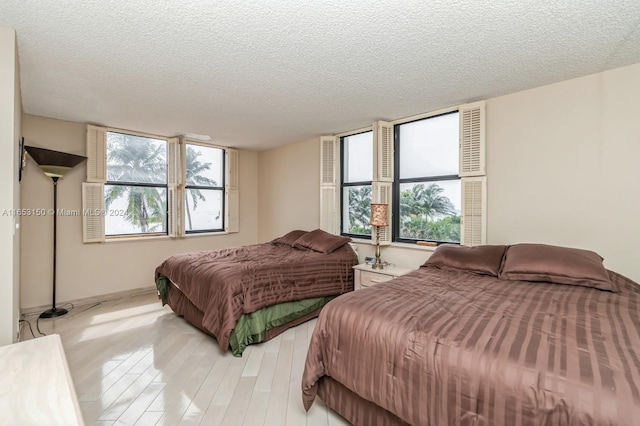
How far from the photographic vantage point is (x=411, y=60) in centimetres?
222

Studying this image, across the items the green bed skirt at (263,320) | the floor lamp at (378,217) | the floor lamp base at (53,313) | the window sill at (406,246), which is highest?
the floor lamp at (378,217)

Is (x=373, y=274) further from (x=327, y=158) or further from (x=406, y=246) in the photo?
(x=327, y=158)

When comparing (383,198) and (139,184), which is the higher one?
(139,184)

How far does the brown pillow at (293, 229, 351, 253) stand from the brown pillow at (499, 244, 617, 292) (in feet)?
6.25

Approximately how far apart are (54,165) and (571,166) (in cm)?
544

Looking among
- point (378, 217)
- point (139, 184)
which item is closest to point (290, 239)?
point (378, 217)

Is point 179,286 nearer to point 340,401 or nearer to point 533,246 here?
point 340,401

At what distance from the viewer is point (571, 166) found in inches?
100

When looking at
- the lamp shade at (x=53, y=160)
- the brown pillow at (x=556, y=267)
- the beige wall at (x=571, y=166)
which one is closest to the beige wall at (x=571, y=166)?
the beige wall at (x=571, y=166)

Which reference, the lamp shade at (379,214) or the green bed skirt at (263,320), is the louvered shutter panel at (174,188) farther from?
the lamp shade at (379,214)

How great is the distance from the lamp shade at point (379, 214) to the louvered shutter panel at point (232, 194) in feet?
9.63

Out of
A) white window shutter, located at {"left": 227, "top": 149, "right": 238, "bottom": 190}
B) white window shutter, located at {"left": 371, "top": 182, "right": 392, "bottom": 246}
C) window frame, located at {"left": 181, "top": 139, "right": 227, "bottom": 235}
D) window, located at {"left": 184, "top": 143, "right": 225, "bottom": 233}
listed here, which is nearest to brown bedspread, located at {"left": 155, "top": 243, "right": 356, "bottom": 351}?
A: white window shutter, located at {"left": 371, "top": 182, "right": 392, "bottom": 246}

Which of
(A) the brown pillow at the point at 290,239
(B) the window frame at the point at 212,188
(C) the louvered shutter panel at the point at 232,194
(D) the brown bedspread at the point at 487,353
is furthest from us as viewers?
(C) the louvered shutter panel at the point at 232,194

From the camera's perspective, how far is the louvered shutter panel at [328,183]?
4418 mm
